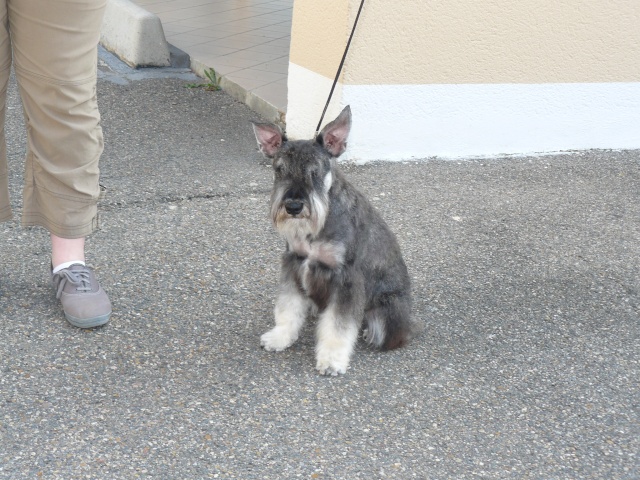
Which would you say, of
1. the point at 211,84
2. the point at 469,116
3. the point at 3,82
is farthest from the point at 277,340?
the point at 211,84

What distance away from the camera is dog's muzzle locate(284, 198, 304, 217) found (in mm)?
3182

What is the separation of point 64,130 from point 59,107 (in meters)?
0.11

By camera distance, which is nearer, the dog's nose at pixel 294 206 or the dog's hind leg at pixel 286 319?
the dog's nose at pixel 294 206

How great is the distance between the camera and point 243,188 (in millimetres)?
5426

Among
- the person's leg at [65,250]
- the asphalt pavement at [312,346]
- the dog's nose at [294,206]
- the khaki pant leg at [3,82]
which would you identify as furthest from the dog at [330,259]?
the khaki pant leg at [3,82]

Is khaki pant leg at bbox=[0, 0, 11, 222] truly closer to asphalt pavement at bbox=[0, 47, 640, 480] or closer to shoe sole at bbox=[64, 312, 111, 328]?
asphalt pavement at bbox=[0, 47, 640, 480]

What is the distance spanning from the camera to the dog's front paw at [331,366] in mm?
3475

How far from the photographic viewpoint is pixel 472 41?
5816mm

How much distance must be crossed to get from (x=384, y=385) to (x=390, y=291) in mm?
448

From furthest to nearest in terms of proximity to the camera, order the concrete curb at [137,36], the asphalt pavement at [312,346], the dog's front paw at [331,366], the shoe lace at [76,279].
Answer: the concrete curb at [137,36] → the shoe lace at [76,279] → the dog's front paw at [331,366] → the asphalt pavement at [312,346]

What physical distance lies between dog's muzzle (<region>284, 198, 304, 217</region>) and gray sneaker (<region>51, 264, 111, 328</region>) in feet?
3.57

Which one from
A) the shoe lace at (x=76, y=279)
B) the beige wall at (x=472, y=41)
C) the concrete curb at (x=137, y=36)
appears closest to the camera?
the shoe lace at (x=76, y=279)

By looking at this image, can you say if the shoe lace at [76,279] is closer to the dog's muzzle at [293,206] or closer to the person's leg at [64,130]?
the person's leg at [64,130]

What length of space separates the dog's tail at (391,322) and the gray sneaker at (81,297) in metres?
1.21
